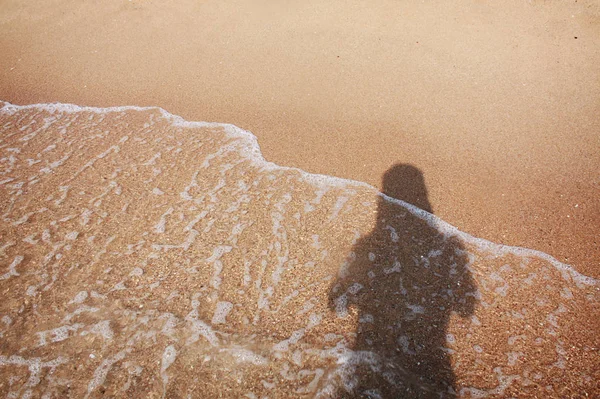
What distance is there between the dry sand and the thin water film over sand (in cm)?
42

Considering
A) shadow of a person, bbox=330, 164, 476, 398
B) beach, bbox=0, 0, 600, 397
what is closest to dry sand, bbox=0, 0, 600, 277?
beach, bbox=0, 0, 600, 397

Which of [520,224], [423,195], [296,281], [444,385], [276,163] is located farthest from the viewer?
[276,163]

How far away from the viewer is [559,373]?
2.24m

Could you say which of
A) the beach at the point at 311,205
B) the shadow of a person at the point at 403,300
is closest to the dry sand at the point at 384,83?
the beach at the point at 311,205

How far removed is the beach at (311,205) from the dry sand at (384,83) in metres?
0.03

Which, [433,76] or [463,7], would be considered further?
[463,7]

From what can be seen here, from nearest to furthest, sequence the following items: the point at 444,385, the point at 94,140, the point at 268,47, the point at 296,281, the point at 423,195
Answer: the point at 444,385 < the point at 296,281 < the point at 423,195 < the point at 94,140 < the point at 268,47

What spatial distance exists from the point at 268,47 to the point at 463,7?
3287 mm

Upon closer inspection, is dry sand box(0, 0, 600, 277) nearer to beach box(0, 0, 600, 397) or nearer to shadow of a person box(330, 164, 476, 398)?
beach box(0, 0, 600, 397)

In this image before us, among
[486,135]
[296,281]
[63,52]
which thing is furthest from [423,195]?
[63,52]

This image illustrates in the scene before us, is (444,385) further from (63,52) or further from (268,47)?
(63,52)

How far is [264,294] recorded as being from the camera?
105 inches

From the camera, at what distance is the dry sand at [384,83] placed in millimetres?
3479

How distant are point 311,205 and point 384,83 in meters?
2.40
